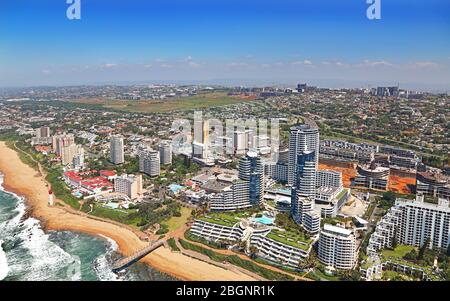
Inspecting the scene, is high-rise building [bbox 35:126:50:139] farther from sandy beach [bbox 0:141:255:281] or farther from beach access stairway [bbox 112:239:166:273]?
beach access stairway [bbox 112:239:166:273]

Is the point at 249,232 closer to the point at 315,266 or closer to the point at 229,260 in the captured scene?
the point at 229,260

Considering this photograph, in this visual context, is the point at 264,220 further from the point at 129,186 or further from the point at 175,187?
the point at 129,186

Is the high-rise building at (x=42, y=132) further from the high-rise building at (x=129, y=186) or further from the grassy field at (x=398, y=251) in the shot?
the grassy field at (x=398, y=251)

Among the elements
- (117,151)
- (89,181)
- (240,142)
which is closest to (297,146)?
(240,142)

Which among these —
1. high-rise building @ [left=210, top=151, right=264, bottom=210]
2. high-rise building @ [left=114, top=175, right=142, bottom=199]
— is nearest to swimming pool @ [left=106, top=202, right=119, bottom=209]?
high-rise building @ [left=114, top=175, right=142, bottom=199]

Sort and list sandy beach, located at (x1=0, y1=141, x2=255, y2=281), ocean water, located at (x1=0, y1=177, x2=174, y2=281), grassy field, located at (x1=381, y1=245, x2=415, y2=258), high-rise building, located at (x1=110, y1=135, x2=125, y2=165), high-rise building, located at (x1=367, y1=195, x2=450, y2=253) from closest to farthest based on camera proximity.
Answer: ocean water, located at (x1=0, y1=177, x2=174, y2=281) → sandy beach, located at (x1=0, y1=141, x2=255, y2=281) → grassy field, located at (x1=381, y1=245, x2=415, y2=258) → high-rise building, located at (x1=367, y1=195, x2=450, y2=253) → high-rise building, located at (x1=110, y1=135, x2=125, y2=165)

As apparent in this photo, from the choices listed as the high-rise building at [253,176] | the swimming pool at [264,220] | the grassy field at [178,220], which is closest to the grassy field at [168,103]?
the high-rise building at [253,176]
